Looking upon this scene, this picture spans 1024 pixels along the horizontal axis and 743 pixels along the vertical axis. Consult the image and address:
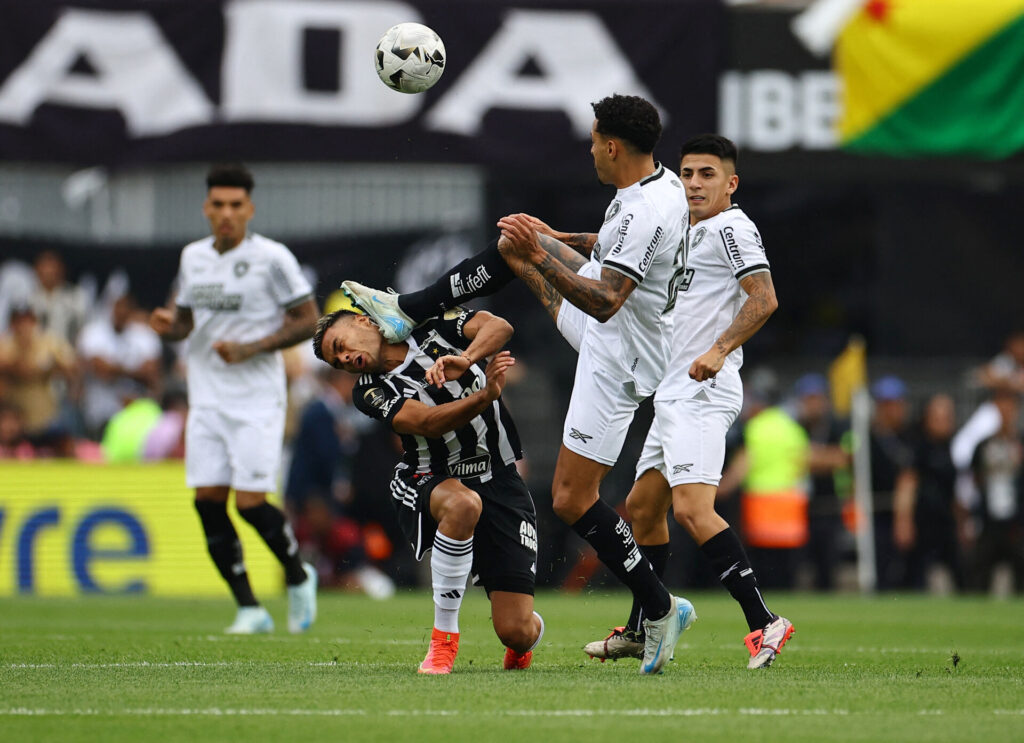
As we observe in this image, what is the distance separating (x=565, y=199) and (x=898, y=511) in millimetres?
6080

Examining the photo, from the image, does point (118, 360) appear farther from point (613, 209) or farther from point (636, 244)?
point (636, 244)

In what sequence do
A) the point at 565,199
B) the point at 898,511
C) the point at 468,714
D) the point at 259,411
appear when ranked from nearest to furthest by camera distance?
the point at 468,714
the point at 259,411
the point at 898,511
the point at 565,199

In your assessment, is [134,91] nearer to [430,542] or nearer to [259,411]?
[259,411]

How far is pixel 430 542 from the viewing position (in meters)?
7.55

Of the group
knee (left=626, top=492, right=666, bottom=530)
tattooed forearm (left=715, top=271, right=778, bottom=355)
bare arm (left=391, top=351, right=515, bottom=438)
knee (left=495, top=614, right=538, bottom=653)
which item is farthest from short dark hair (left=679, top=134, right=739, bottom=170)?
knee (left=495, top=614, right=538, bottom=653)

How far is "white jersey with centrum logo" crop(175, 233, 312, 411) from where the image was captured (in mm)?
10453

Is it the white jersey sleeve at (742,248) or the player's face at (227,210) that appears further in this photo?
the player's face at (227,210)

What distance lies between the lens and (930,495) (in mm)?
17297

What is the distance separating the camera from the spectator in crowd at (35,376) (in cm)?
1638

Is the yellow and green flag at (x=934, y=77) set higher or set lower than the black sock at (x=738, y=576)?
higher

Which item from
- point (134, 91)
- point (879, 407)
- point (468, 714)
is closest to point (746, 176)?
point (879, 407)

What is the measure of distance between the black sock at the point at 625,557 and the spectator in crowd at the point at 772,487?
9.56m

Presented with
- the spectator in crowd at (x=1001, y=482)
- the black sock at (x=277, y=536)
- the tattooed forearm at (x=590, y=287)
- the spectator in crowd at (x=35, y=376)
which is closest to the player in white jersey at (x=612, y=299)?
the tattooed forearm at (x=590, y=287)

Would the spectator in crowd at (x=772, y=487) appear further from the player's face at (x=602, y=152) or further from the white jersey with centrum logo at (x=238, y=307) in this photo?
the player's face at (x=602, y=152)
